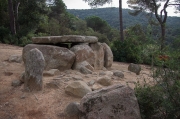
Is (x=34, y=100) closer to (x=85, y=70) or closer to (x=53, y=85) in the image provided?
(x=53, y=85)

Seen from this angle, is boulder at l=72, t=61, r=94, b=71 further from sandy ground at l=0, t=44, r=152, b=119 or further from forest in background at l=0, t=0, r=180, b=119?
forest in background at l=0, t=0, r=180, b=119

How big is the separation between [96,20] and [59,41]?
2878 centimetres

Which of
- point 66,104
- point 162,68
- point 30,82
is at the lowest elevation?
point 66,104

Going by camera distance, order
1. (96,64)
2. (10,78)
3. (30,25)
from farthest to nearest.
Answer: (30,25) → (96,64) → (10,78)

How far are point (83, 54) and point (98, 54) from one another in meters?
1.00

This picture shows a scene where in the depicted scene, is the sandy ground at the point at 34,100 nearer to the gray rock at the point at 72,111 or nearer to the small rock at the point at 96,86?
the gray rock at the point at 72,111

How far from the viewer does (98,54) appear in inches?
296

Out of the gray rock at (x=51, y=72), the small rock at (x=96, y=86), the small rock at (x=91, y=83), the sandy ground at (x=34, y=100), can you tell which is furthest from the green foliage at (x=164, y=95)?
the gray rock at (x=51, y=72)

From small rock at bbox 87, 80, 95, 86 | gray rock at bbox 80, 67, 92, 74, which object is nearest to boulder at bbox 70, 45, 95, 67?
gray rock at bbox 80, 67, 92, 74

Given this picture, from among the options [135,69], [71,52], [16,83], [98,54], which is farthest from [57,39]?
[135,69]

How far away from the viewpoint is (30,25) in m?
17.7

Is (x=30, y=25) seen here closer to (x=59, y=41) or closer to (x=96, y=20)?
(x=59, y=41)

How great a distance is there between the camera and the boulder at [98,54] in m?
7.41

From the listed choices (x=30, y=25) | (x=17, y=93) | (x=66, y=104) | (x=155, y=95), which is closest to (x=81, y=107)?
(x=66, y=104)
